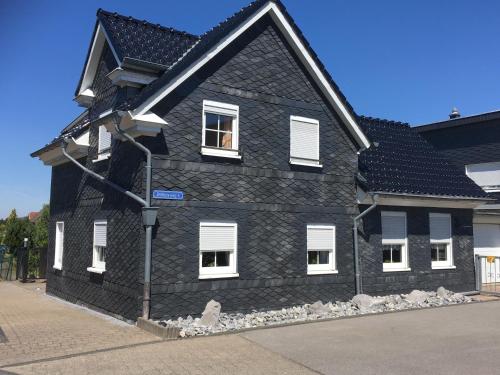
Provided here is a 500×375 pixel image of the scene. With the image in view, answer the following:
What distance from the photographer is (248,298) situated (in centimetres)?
1177

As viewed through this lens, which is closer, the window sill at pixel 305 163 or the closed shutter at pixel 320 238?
the window sill at pixel 305 163

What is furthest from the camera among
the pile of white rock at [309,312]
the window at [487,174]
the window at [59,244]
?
the window at [487,174]

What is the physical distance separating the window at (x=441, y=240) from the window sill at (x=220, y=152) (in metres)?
7.25

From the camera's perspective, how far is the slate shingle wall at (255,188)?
10914 mm

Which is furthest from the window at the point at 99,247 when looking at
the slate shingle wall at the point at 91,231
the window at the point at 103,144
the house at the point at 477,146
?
the house at the point at 477,146

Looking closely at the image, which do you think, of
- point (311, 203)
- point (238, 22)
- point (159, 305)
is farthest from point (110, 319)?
point (238, 22)

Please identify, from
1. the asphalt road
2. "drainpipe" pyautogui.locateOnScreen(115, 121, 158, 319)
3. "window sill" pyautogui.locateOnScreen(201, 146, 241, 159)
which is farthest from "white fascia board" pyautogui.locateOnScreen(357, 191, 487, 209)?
"drainpipe" pyautogui.locateOnScreen(115, 121, 158, 319)

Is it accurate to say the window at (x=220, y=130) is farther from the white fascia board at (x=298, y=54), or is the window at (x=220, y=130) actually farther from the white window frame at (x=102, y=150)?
the white window frame at (x=102, y=150)

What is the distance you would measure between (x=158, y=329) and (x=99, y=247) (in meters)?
4.26

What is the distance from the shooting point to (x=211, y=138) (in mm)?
11805

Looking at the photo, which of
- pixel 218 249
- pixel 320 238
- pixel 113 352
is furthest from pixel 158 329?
pixel 320 238

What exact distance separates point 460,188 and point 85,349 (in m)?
12.9

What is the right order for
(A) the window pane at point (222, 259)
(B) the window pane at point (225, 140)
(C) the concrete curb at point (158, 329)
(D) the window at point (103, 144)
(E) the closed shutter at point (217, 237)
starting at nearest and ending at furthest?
1. (C) the concrete curb at point (158, 329)
2. (E) the closed shutter at point (217, 237)
3. (A) the window pane at point (222, 259)
4. (B) the window pane at point (225, 140)
5. (D) the window at point (103, 144)

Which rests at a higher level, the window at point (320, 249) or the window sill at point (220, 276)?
the window at point (320, 249)
